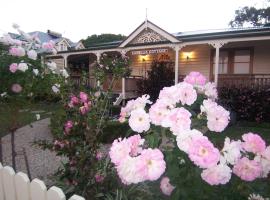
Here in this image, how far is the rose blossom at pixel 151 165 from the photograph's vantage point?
47.9 inches

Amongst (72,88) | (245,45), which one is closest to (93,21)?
(245,45)

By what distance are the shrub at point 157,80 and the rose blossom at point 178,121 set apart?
12.2 meters

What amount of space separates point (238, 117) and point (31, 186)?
10.3 m

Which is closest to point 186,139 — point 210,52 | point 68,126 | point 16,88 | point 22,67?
point 68,126

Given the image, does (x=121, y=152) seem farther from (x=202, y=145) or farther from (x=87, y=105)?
(x=87, y=105)

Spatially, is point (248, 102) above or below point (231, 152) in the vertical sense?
below

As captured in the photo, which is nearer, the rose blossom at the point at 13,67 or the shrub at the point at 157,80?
the rose blossom at the point at 13,67

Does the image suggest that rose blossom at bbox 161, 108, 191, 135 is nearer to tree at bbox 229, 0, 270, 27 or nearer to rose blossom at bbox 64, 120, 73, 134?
rose blossom at bbox 64, 120, 73, 134

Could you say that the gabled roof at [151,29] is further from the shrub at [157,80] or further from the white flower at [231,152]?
the white flower at [231,152]

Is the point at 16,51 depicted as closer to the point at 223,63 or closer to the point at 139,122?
the point at 139,122

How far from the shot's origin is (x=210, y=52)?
1458 centimetres

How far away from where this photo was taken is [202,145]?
1.22 metres

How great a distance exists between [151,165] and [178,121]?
26 centimetres

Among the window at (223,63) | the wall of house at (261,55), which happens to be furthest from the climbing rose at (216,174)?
the window at (223,63)
